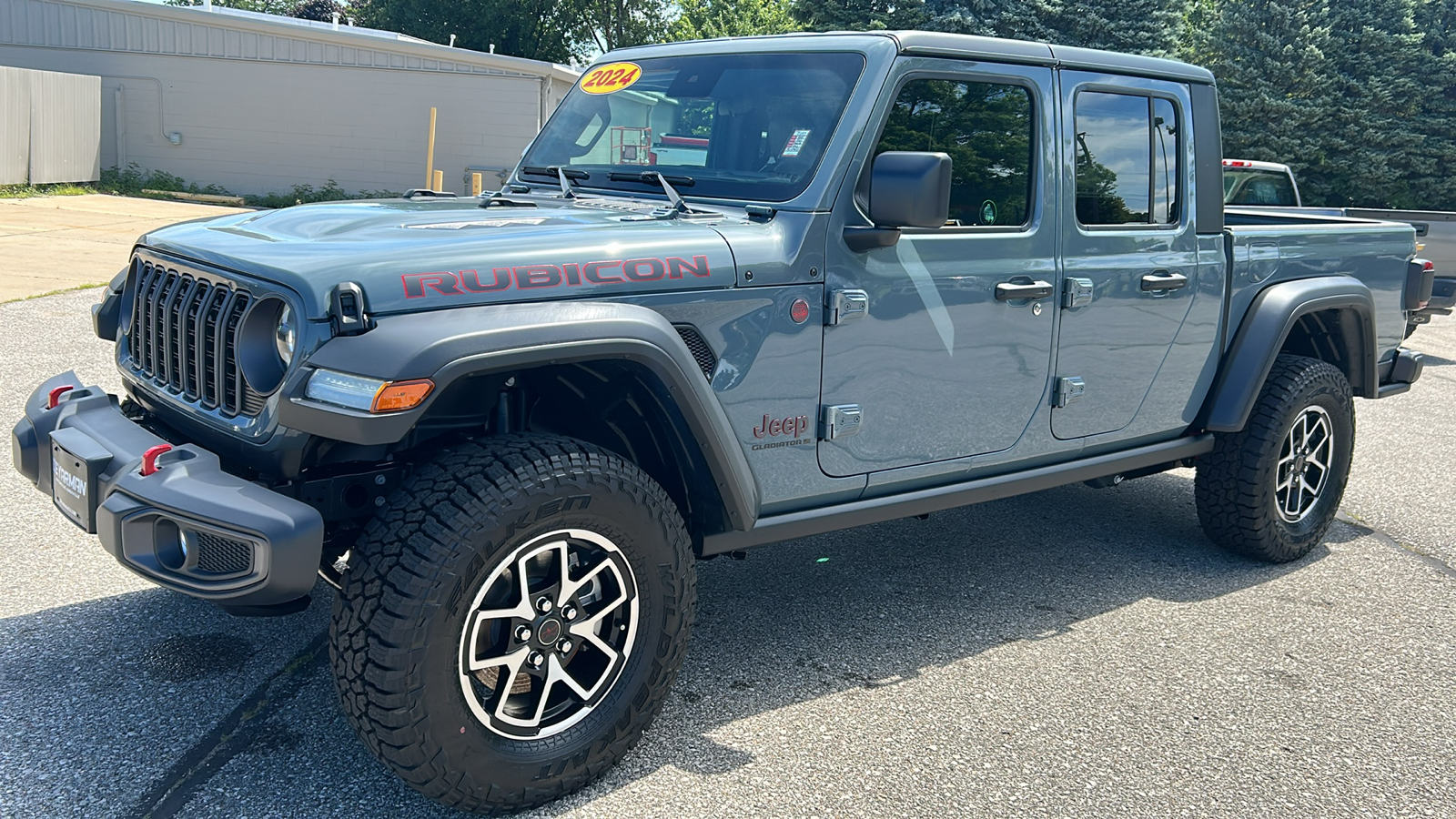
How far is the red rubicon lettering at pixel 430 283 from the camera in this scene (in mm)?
2686

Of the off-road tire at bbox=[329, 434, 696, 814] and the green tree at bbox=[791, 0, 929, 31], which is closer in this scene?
the off-road tire at bbox=[329, 434, 696, 814]

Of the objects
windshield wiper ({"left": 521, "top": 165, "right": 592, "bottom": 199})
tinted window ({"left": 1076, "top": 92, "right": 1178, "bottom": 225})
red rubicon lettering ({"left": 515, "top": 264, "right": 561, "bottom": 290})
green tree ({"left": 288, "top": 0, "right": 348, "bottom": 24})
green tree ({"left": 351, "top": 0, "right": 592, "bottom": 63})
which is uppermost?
green tree ({"left": 288, "top": 0, "right": 348, "bottom": 24})

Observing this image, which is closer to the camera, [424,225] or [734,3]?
[424,225]

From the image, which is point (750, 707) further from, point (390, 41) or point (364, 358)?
point (390, 41)

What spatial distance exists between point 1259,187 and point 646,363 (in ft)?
34.4

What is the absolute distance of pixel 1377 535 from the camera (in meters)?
5.55

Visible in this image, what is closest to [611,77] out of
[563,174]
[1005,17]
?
[563,174]

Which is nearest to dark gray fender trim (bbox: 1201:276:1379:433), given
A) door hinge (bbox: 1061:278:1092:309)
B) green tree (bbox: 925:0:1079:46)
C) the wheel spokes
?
the wheel spokes

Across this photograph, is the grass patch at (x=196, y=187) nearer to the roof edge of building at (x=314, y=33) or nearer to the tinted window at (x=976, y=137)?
the roof edge of building at (x=314, y=33)

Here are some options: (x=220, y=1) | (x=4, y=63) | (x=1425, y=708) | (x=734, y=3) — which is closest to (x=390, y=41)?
(x=4, y=63)

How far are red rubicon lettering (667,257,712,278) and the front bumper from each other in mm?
1069

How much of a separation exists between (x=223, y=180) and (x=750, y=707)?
23.2 meters

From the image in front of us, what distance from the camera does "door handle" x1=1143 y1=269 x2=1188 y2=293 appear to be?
4191 millimetres

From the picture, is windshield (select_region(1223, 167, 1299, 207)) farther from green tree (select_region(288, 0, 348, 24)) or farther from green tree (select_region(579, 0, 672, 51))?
green tree (select_region(288, 0, 348, 24))
